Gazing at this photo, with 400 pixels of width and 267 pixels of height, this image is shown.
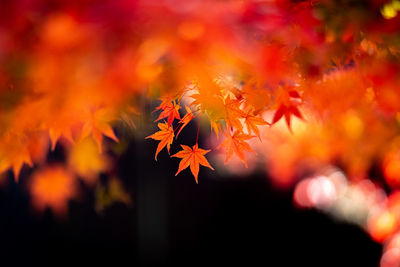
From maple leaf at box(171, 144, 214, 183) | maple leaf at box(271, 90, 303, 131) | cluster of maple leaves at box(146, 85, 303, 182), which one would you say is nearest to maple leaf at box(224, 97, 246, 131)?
cluster of maple leaves at box(146, 85, 303, 182)

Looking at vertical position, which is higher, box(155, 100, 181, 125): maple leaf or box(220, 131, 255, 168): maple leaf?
box(155, 100, 181, 125): maple leaf

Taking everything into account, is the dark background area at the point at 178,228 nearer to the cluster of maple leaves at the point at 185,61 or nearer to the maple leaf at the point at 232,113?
the cluster of maple leaves at the point at 185,61

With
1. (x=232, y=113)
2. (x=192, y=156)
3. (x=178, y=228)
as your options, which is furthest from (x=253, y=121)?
(x=178, y=228)

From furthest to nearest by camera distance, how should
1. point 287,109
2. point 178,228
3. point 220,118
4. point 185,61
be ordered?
1. point 178,228
2. point 287,109
3. point 185,61
4. point 220,118

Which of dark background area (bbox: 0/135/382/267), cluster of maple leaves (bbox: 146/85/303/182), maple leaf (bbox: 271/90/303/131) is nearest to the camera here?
cluster of maple leaves (bbox: 146/85/303/182)

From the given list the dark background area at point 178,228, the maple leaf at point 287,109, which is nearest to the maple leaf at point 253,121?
the maple leaf at point 287,109

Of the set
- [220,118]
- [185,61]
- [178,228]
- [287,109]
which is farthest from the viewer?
[178,228]

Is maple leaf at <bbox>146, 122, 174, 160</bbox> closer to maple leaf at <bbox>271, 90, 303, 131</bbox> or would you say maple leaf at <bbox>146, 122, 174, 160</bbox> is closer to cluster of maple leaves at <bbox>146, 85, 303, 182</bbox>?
cluster of maple leaves at <bbox>146, 85, 303, 182</bbox>

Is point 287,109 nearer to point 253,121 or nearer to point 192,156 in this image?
point 253,121
